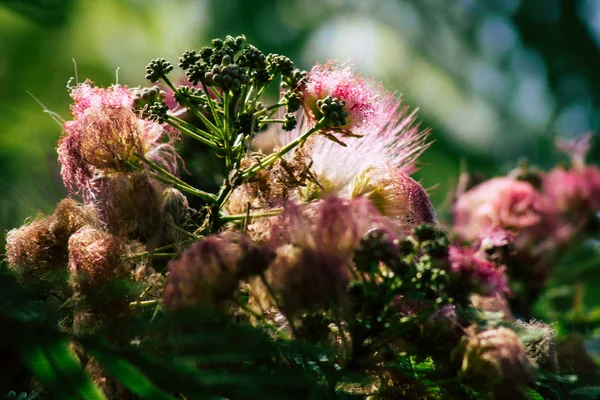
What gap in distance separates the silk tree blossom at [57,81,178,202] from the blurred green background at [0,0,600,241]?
187 millimetres

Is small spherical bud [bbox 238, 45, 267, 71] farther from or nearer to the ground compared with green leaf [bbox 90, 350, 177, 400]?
farther from the ground

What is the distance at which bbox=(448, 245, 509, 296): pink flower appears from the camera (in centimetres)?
109

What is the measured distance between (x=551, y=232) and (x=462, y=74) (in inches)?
165

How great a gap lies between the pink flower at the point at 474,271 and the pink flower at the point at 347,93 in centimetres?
29

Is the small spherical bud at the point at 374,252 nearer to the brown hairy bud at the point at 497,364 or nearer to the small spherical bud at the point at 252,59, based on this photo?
the brown hairy bud at the point at 497,364

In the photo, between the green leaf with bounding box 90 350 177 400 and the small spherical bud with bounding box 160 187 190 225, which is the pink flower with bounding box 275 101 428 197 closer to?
the small spherical bud with bounding box 160 187 190 225

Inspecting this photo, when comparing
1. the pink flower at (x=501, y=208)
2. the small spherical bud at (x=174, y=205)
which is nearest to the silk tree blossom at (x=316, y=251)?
the small spherical bud at (x=174, y=205)

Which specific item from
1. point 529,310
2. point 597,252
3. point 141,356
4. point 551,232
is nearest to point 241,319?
point 141,356

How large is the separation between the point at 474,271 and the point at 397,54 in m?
4.85

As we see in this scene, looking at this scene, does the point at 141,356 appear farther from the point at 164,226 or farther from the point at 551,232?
the point at 551,232

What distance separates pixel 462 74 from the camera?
638cm

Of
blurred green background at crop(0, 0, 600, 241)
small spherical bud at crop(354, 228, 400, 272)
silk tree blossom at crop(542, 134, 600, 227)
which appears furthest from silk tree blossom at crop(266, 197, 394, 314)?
silk tree blossom at crop(542, 134, 600, 227)

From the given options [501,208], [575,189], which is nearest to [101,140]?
[501,208]

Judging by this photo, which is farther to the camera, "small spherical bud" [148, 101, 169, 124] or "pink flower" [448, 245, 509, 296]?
"small spherical bud" [148, 101, 169, 124]
